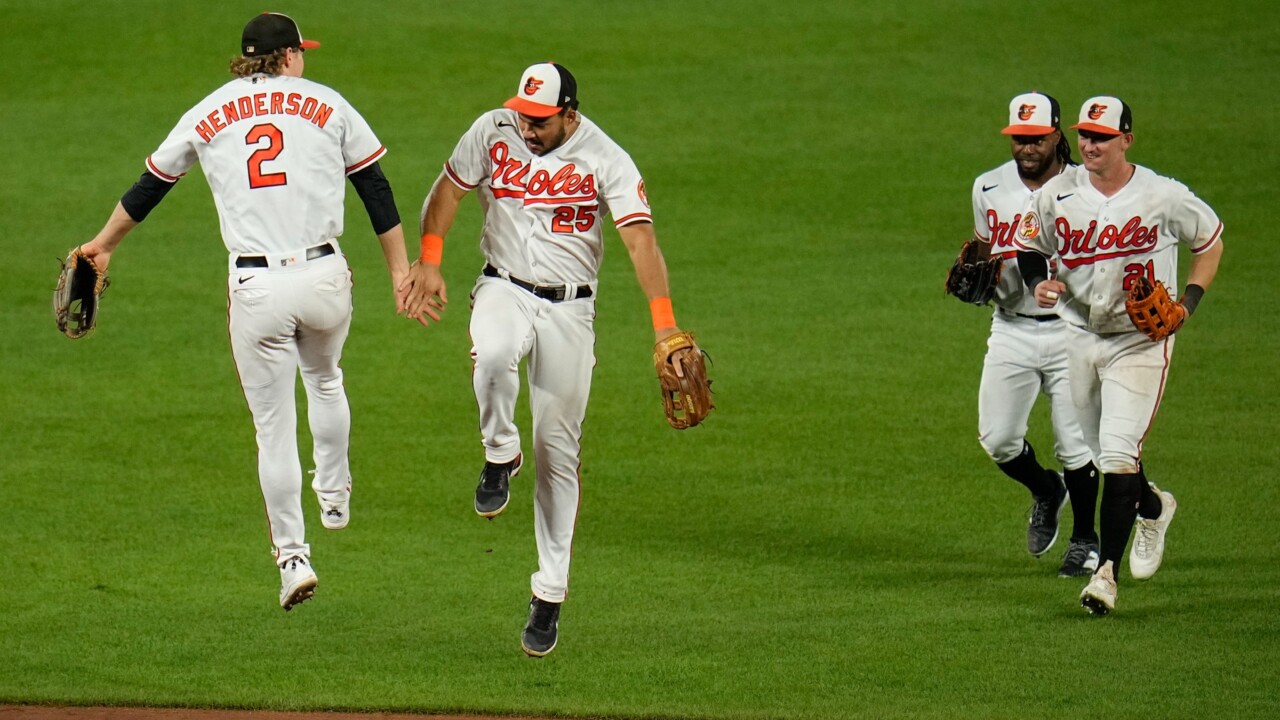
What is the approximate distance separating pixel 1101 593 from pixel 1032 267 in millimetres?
1651

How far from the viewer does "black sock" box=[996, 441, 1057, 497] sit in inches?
389

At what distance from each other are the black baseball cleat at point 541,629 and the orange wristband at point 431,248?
1542 mm

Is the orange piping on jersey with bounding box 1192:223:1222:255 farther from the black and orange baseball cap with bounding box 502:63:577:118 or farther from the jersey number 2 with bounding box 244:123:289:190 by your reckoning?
the jersey number 2 with bounding box 244:123:289:190

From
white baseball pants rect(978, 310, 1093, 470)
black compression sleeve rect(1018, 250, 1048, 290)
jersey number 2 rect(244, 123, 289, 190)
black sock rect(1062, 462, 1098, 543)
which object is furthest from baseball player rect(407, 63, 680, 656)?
black sock rect(1062, 462, 1098, 543)

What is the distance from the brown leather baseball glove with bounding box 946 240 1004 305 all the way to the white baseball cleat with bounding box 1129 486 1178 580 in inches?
57.5

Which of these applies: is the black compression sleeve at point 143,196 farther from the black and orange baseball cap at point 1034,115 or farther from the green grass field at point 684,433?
the black and orange baseball cap at point 1034,115

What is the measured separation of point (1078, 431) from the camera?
9.65m

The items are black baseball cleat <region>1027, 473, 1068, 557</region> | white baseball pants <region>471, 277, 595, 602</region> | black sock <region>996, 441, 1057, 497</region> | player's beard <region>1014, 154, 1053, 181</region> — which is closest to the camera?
white baseball pants <region>471, 277, 595, 602</region>

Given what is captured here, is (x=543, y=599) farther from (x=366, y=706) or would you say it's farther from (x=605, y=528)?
(x=605, y=528)

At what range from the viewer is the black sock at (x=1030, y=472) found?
32.4 feet

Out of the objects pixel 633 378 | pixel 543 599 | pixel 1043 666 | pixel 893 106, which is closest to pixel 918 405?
pixel 633 378

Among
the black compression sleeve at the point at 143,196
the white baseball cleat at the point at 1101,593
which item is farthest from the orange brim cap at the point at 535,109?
the white baseball cleat at the point at 1101,593

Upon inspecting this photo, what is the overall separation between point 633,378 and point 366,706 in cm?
616

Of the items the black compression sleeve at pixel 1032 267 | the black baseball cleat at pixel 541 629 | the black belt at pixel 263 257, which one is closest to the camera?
the black belt at pixel 263 257
